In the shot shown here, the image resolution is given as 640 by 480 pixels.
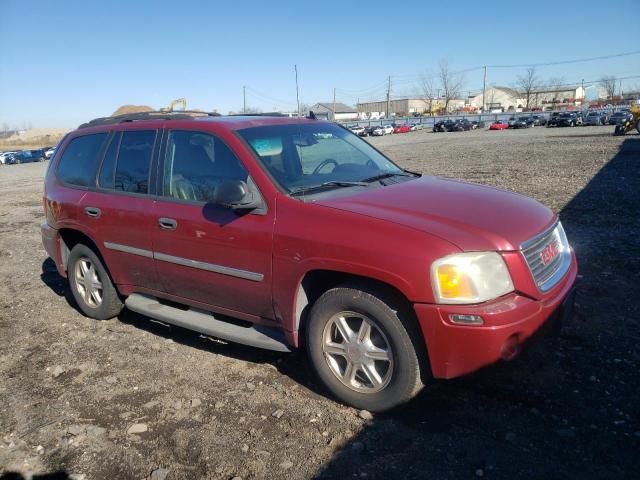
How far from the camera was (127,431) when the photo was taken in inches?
128

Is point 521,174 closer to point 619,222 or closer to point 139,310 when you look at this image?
point 619,222

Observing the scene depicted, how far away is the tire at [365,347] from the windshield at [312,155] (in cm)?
91

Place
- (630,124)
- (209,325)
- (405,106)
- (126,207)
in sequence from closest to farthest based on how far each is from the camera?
(209,325) < (126,207) < (630,124) < (405,106)

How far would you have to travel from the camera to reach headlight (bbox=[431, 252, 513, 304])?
279cm

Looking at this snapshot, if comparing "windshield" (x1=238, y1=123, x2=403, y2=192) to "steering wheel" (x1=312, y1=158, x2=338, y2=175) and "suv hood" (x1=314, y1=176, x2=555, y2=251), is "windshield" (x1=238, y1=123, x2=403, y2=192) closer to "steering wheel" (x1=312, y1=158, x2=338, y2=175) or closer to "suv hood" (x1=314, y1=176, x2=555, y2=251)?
"steering wheel" (x1=312, y1=158, x2=338, y2=175)

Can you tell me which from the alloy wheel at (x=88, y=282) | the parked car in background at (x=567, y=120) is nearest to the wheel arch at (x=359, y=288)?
the alloy wheel at (x=88, y=282)

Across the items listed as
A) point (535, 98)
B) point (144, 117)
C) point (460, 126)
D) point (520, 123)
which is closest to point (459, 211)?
point (144, 117)

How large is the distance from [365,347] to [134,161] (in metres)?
2.62

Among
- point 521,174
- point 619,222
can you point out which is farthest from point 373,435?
point 521,174

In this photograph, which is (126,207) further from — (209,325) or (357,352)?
(357,352)

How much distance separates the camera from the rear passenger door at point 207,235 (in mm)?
3498

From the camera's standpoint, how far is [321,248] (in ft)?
10.3

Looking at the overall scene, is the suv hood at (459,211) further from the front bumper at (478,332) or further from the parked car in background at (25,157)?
the parked car in background at (25,157)

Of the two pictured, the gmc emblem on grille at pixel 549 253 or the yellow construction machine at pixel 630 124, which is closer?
the gmc emblem on grille at pixel 549 253
